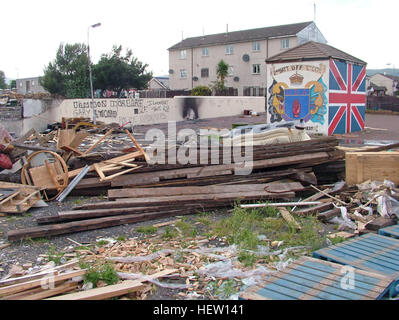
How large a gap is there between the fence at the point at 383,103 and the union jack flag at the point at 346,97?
2061cm

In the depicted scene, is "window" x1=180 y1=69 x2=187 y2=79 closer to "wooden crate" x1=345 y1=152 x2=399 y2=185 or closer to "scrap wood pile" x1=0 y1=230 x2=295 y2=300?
"wooden crate" x1=345 y1=152 x2=399 y2=185

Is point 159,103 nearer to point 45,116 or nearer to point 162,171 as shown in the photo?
point 45,116

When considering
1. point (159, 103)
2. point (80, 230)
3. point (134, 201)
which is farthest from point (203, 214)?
point (159, 103)

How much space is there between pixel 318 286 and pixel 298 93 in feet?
48.7

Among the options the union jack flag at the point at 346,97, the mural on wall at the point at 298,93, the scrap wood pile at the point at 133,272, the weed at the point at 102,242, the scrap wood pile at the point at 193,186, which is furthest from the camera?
the union jack flag at the point at 346,97

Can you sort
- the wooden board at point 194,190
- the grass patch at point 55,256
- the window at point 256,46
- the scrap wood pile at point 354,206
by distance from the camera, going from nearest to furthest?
1. the grass patch at point 55,256
2. the scrap wood pile at point 354,206
3. the wooden board at point 194,190
4. the window at point 256,46

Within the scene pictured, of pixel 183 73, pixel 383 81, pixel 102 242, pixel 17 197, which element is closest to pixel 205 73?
pixel 183 73

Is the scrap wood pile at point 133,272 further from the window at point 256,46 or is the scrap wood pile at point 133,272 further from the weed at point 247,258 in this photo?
the window at point 256,46

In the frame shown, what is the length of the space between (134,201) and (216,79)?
1819 inches

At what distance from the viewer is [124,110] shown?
1042 inches

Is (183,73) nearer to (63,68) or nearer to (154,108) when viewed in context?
(63,68)

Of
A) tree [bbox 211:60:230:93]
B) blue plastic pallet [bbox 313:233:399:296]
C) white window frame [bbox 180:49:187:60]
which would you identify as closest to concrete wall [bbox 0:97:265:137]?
tree [bbox 211:60:230:93]

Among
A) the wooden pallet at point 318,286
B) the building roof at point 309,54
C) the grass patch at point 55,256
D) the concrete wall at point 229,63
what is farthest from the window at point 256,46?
the wooden pallet at point 318,286

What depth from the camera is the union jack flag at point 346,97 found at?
1747 cm
